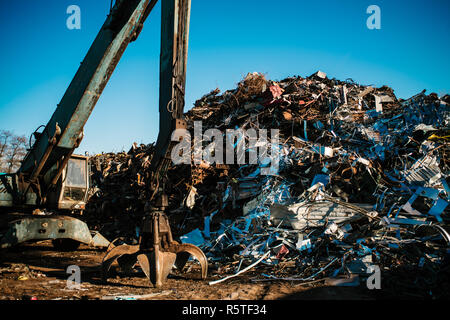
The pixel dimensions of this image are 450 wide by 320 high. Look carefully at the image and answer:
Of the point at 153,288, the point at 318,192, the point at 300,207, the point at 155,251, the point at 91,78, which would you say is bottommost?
the point at 153,288

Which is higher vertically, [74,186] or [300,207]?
[74,186]

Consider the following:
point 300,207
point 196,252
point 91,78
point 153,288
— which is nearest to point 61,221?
point 91,78

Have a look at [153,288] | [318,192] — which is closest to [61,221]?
[153,288]

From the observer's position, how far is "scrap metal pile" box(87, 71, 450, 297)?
3828 mm

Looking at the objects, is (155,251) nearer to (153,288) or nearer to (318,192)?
(153,288)

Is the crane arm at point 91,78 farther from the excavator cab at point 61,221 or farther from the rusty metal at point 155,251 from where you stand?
the rusty metal at point 155,251

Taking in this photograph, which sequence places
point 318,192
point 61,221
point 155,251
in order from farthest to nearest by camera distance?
point 61,221, point 318,192, point 155,251

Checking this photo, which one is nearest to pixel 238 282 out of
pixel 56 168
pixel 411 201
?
pixel 411 201

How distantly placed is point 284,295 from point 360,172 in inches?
148

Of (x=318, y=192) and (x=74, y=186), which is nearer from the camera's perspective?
(x=318, y=192)

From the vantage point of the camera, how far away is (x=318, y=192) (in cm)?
514

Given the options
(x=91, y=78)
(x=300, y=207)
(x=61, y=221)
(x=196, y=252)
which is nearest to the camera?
(x=196, y=252)

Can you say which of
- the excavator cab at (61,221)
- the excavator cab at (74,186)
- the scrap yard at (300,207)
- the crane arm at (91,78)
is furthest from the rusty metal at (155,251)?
the excavator cab at (74,186)
